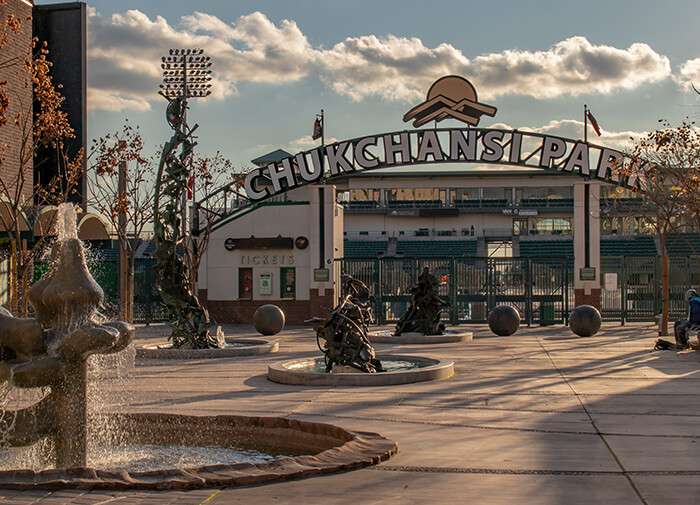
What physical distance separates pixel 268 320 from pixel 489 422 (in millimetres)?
15570

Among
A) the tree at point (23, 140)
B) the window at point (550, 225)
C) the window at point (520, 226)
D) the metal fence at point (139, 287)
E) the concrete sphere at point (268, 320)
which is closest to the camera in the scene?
the tree at point (23, 140)

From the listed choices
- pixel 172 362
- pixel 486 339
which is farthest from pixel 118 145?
pixel 486 339

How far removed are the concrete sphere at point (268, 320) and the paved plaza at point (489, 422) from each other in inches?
238

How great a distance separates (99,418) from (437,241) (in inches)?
2641

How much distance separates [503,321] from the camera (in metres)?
24.0

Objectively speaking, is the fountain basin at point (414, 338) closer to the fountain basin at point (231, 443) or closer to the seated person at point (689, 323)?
the seated person at point (689, 323)

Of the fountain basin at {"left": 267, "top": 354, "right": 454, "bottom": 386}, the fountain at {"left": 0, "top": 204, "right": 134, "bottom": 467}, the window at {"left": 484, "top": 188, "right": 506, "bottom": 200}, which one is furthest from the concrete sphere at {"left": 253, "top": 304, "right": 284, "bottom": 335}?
the window at {"left": 484, "top": 188, "right": 506, "bottom": 200}

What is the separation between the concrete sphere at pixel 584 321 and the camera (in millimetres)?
23359

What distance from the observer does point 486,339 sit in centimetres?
2317

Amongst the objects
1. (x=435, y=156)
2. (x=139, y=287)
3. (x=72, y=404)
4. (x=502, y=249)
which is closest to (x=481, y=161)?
(x=435, y=156)

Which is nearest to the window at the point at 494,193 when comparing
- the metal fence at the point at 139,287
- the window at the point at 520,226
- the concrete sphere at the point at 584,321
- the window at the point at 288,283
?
the window at the point at 520,226

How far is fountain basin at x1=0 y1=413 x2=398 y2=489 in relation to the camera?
648 cm

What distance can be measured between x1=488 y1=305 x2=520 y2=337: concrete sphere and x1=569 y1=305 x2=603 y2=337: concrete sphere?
1650 millimetres

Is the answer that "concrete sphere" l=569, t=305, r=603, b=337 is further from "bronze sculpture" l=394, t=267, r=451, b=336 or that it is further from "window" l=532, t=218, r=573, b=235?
"window" l=532, t=218, r=573, b=235
